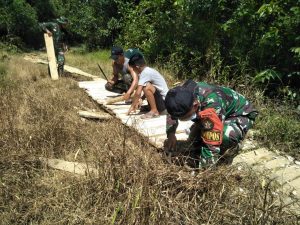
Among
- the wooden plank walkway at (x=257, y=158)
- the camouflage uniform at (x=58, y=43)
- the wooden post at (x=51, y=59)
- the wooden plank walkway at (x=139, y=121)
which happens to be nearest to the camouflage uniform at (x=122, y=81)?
the wooden plank walkway at (x=139, y=121)

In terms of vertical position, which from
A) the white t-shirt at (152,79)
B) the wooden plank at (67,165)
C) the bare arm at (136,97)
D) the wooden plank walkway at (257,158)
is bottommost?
the wooden plank walkway at (257,158)

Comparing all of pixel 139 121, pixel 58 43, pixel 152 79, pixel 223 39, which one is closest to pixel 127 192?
pixel 139 121

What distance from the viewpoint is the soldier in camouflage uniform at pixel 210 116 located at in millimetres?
2998

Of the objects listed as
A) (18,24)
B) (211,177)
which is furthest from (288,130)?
(18,24)

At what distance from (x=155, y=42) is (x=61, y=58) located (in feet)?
7.62

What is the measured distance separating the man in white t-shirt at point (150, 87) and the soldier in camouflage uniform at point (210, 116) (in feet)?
4.32

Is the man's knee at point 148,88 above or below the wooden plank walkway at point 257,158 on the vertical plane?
above

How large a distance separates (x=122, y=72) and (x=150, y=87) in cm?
165

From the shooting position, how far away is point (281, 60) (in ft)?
17.4

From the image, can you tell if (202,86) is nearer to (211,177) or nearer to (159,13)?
(211,177)

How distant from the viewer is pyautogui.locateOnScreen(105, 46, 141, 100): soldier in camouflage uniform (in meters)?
5.81

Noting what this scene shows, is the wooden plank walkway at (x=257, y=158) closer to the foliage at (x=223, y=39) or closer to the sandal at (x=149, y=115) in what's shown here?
the sandal at (x=149, y=115)

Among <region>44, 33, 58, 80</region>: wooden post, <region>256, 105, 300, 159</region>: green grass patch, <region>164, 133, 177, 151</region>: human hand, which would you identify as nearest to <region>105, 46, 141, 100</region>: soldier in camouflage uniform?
<region>44, 33, 58, 80</region>: wooden post

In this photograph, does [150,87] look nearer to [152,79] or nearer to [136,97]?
[152,79]
